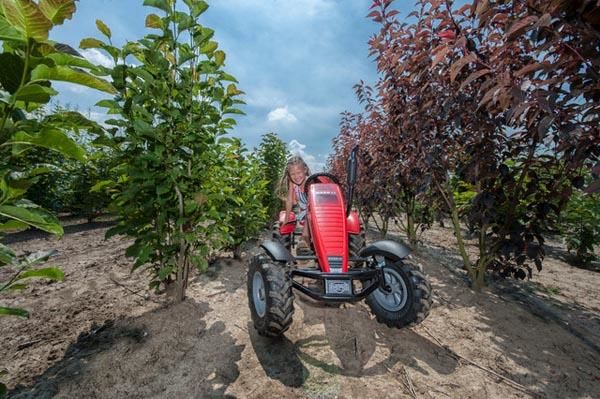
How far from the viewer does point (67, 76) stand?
2.54ft

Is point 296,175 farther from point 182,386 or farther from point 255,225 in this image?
point 182,386

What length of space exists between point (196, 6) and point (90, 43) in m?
0.87

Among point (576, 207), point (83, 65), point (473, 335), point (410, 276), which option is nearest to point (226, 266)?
point (410, 276)

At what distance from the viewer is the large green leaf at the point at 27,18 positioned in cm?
65

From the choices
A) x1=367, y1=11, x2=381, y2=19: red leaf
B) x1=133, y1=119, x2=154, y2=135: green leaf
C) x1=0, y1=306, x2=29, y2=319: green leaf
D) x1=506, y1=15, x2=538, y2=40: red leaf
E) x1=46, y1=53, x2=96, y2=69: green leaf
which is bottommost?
x1=0, y1=306, x2=29, y2=319: green leaf

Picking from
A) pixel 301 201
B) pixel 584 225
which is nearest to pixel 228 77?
pixel 301 201

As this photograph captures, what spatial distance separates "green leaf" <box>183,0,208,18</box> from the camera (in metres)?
2.19

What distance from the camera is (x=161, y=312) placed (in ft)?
8.36

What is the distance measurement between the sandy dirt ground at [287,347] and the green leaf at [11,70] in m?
1.69

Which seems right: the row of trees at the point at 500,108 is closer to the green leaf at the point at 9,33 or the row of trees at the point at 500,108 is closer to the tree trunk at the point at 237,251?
the green leaf at the point at 9,33

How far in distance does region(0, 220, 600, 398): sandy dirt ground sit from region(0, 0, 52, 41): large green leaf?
1.85m

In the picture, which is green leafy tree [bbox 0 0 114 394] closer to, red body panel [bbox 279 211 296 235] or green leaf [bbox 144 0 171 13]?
green leaf [bbox 144 0 171 13]

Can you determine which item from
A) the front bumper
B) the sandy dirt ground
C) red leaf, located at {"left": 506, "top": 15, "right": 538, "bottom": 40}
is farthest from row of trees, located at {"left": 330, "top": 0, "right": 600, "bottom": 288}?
the front bumper

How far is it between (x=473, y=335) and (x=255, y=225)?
3446mm
